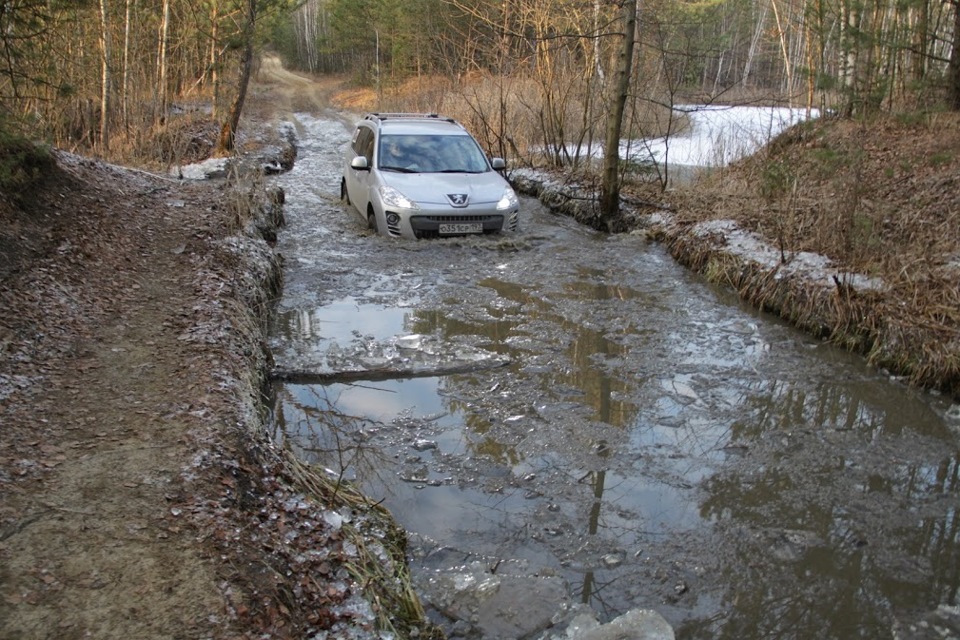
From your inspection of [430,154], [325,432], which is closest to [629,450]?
[325,432]

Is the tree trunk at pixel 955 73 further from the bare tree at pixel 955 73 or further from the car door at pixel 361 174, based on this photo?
the car door at pixel 361 174

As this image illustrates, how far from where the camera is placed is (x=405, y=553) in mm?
4215

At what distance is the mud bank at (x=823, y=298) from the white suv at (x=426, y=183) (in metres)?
2.68

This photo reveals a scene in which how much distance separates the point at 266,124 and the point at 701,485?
27412 mm

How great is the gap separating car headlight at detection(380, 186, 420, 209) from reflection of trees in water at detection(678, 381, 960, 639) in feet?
19.4

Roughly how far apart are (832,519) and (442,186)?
7.63m

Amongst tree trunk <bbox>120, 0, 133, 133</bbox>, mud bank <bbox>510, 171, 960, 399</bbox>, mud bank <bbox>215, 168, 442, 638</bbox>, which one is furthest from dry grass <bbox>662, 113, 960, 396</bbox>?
tree trunk <bbox>120, 0, 133, 133</bbox>

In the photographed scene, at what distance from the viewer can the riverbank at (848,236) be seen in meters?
7.11

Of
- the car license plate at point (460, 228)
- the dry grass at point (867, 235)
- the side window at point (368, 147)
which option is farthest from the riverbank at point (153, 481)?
the dry grass at point (867, 235)

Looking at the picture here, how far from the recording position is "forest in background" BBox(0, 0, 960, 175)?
1156cm

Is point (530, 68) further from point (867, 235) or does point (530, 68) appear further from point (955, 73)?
point (867, 235)

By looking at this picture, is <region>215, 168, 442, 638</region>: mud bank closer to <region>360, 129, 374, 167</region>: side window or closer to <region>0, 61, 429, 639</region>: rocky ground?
<region>0, 61, 429, 639</region>: rocky ground

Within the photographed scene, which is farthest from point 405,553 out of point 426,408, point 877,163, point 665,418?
point 877,163

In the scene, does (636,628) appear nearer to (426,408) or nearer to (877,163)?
(426,408)
